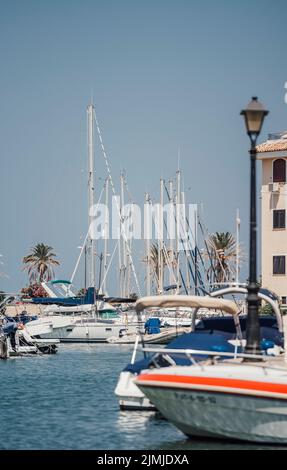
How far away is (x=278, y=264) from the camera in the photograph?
69.7 m

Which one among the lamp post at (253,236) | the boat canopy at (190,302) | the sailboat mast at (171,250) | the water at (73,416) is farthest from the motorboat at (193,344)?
the sailboat mast at (171,250)

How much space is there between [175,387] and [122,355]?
37.0 m

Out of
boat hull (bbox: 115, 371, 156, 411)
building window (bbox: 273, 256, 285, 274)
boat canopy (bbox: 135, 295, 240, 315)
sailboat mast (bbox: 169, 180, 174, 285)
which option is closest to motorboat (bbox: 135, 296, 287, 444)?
boat canopy (bbox: 135, 295, 240, 315)

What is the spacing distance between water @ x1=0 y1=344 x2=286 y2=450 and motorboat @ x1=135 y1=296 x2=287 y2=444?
40 centimetres

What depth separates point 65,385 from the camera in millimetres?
37094

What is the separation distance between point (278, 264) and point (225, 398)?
168ft

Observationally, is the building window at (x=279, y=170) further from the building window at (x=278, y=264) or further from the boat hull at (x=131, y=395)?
the boat hull at (x=131, y=395)

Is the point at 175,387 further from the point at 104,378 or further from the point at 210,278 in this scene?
the point at 210,278

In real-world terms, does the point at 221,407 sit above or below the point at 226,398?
below

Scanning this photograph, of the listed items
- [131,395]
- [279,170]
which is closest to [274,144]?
[279,170]

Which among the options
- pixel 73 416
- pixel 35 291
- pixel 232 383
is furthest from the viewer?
pixel 35 291

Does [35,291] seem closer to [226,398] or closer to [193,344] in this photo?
[193,344]

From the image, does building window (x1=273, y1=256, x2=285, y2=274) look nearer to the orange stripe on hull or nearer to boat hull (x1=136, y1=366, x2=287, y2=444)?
boat hull (x1=136, y1=366, x2=287, y2=444)
